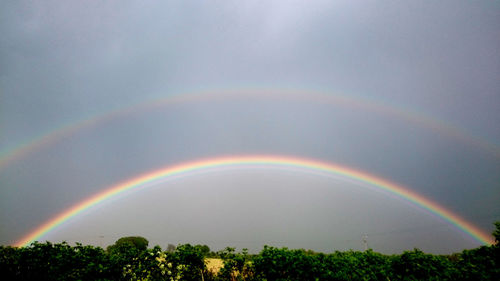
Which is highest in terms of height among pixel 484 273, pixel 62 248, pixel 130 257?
pixel 62 248

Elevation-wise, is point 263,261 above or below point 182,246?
below

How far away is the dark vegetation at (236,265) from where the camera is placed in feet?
24.6

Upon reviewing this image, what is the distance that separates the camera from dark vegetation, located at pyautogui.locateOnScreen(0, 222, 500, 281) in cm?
749

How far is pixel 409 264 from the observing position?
8227mm

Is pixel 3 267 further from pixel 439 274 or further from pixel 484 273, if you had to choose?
→ pixel 484 273

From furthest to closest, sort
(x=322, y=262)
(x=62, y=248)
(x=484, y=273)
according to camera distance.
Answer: (x=62, y=248), (x=322, y=262), (x=484, y=273)

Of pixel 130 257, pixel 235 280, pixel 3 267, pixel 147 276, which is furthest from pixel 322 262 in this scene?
pixel 3 267

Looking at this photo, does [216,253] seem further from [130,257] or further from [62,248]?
[62,248]

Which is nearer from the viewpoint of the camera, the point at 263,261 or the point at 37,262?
the point at 263,261

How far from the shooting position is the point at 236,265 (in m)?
7.75

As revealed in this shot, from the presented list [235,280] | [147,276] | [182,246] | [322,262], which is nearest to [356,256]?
[322,262]

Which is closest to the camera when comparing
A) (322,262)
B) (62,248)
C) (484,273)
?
(484,273)

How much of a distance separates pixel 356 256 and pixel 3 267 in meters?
11.0

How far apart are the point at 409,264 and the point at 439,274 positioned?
32.1 inches
